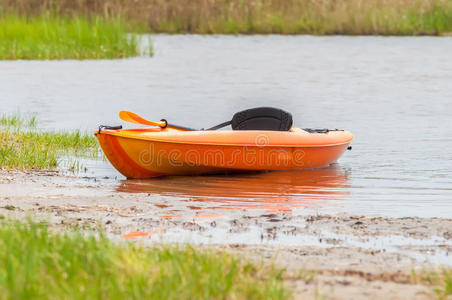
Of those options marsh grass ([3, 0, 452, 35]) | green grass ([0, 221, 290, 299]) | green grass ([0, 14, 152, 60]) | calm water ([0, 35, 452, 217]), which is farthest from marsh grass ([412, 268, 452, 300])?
marsh grass ([3, 0, 452, 35])

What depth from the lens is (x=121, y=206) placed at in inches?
286

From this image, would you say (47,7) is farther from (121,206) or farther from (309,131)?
(121,206)

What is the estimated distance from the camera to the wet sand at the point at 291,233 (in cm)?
471

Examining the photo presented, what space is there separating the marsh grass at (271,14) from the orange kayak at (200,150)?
58.5ft

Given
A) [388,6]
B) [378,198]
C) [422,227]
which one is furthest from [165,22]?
[422,227]

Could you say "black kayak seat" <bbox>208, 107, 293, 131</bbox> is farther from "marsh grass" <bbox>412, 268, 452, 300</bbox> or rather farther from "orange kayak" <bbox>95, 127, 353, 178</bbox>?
"marsh grass" <bbox>412, 268, 452, 300</bbox>

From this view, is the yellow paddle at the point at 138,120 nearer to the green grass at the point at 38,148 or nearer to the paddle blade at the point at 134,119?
the paddle blade at the point at 134,119

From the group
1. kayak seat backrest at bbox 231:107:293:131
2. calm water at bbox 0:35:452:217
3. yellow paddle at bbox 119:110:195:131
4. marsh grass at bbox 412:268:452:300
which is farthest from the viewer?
kayak seat backrest at bbox 231:107:293:131

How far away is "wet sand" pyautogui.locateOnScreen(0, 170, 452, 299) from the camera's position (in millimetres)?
4715

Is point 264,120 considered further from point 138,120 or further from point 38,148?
point 38,148

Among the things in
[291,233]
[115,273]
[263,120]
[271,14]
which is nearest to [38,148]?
[263,120]

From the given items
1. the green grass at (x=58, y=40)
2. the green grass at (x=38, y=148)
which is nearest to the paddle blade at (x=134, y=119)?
the green grass at (x=38, y=148)

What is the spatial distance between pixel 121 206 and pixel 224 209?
0.86 meters

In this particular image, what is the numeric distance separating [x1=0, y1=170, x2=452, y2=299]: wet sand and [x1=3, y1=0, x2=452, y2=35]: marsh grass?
20318 mm
